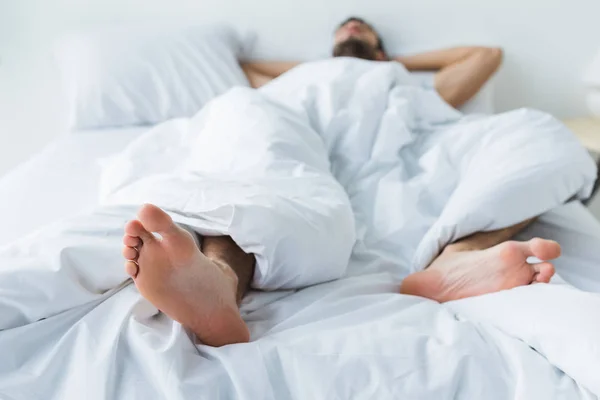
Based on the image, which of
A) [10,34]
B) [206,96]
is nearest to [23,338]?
[206,96]

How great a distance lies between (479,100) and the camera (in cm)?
182

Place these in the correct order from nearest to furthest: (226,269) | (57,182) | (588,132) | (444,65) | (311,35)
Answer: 1. (226,269)
2. (57,182)
3. (588,132)
4. (444,65)
5. (311,35)

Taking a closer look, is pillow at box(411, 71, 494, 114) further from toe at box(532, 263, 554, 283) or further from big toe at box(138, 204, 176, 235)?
big toe at box(138, 204, 176, 235)

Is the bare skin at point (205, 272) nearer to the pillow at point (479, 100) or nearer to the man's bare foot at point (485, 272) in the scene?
the man's bare foot at point (485, 272)

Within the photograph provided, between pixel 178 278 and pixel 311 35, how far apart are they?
57.0 inches

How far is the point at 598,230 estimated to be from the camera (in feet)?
3.88

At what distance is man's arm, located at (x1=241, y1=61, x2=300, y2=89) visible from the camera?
190 cm

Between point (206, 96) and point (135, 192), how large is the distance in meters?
0.89

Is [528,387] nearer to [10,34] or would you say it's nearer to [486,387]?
[486,387]

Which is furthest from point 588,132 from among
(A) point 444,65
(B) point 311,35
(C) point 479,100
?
(B) point 311,35

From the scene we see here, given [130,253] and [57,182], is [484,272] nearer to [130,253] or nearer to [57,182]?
[130,253]

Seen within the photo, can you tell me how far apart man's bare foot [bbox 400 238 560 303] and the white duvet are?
48mm

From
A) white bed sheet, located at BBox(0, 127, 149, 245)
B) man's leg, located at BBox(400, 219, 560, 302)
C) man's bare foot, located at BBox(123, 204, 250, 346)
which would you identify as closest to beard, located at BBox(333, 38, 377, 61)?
white bed sheet, located at BBox(0, 127, 149, 245)

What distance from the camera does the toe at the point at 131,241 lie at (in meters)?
0.67
